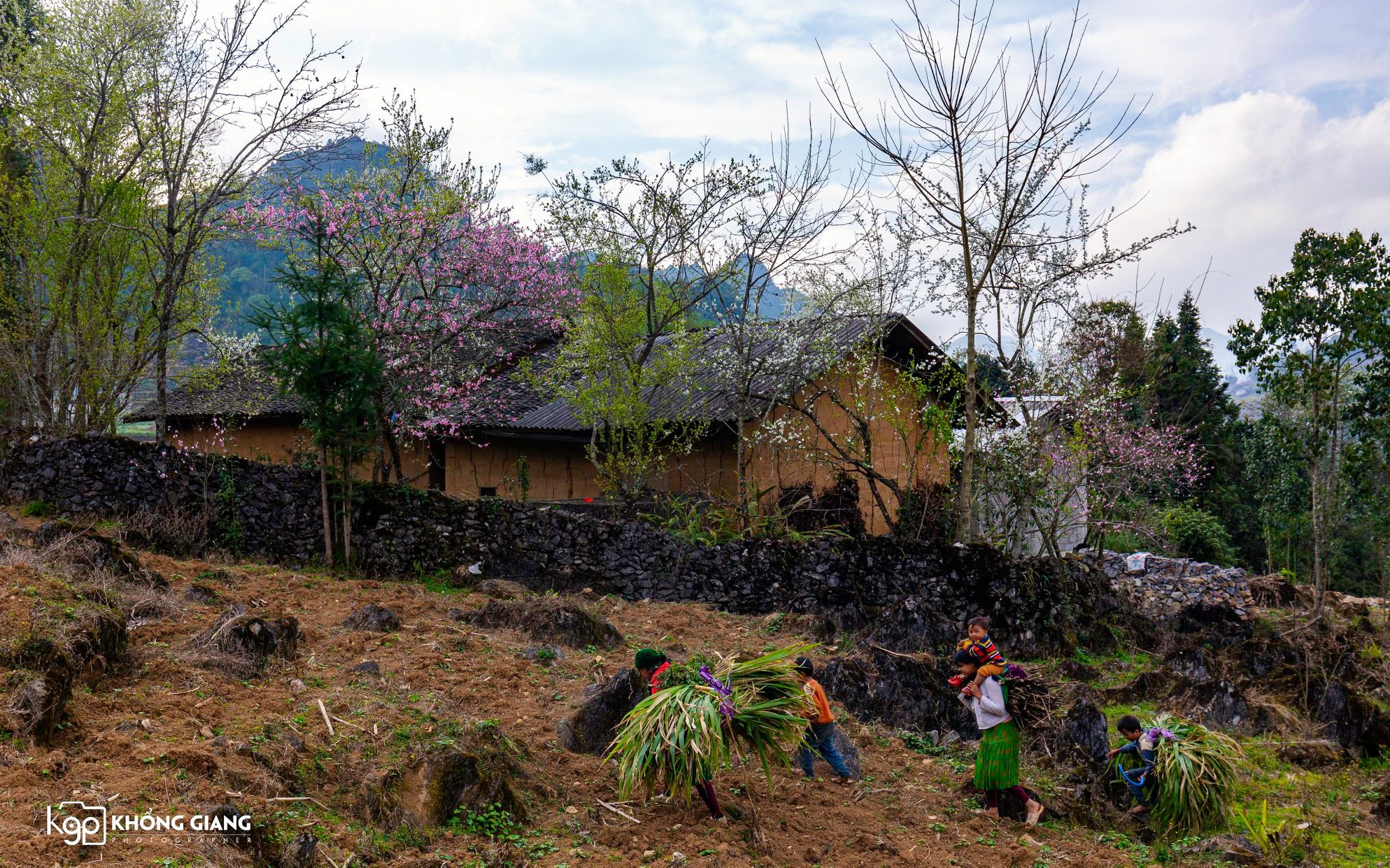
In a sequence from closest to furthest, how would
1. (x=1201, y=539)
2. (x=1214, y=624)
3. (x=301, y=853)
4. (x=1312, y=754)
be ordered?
1. (x=301, y=853)
2. (x=1312, y=754)
3. (x=1214, y=624)
4. (x=1201, y=539)

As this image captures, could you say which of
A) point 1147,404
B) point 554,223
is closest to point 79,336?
point 554,223

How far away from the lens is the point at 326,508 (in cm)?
1362

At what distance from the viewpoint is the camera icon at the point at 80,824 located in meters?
4.81

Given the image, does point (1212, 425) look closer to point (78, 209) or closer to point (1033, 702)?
point (1033, 702)

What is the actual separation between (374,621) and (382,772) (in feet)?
13.0

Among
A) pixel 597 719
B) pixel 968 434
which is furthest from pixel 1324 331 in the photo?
pixel 597 719

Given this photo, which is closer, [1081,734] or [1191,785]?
[1191,785]

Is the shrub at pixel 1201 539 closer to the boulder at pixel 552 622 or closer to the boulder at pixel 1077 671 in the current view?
the boulder at pixel 1077 671

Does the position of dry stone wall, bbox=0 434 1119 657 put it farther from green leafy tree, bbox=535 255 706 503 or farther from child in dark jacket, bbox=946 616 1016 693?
child in dark jacket, bbox=946 616 1016 693

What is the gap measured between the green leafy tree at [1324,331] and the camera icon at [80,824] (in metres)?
20.8

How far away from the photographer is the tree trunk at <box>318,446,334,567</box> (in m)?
13.6

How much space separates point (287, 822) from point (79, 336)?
13823 millimetres

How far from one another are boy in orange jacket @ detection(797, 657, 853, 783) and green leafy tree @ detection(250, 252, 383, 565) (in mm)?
8354

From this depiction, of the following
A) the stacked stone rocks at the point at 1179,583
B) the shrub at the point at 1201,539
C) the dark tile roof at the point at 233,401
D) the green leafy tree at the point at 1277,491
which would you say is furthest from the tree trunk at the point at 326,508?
the green leafy tree at the point at 1277,491
